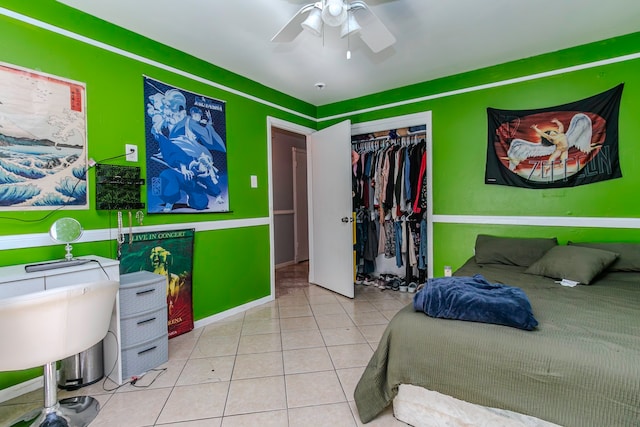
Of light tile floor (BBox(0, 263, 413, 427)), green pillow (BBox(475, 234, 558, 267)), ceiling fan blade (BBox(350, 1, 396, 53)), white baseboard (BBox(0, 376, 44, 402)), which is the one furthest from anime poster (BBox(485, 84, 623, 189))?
white baseboard (BBox(0, 376, 44, 402))

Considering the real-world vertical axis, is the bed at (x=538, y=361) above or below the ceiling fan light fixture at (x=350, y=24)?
below

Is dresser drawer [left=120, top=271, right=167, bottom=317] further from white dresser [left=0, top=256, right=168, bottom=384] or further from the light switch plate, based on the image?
the light switch plate

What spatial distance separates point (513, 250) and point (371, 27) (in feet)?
7.42

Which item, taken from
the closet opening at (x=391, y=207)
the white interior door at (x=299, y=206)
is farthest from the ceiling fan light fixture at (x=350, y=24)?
the white interior door at (x=299, y=206)

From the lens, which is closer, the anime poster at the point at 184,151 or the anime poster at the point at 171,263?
the anime poster at the point at 171,263

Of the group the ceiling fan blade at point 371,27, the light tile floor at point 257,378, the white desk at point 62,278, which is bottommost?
the light tile floor at point 257,378

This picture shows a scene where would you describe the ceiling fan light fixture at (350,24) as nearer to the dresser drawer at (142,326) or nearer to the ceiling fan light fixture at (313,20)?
the ceiling fan light fixture at (313,20)

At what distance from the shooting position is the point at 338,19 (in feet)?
5.80

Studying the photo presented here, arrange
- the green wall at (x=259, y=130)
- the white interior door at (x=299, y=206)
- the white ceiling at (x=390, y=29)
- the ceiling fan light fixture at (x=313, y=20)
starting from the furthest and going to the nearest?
1. the white interior door at (x=299, y=206)
2. the white ceiling at (x=390, y=29)
3. the green wall at (x=259, y=130)
4. the ceiling fan light fixture at (x=313, y=20)

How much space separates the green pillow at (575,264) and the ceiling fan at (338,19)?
2042 mm

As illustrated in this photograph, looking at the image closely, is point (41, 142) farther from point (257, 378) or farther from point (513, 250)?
point (513, 250)

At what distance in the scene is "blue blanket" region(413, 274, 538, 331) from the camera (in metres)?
1.41

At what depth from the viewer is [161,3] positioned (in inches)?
81.7

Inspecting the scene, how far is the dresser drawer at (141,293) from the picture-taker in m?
2.00
